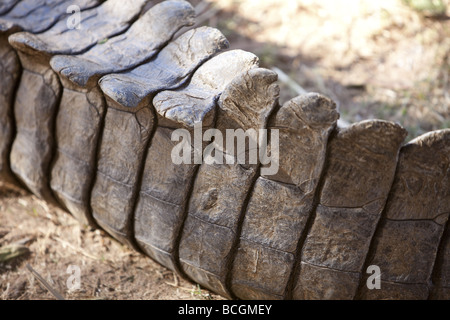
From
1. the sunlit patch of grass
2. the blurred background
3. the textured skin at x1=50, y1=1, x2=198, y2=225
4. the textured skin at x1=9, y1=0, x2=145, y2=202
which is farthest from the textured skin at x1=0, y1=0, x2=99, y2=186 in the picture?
the sunlit patch of grass

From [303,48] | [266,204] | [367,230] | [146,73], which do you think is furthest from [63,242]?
[303,48]

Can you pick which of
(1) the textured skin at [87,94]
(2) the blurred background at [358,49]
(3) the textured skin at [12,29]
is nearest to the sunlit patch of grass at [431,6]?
(2) the blurred background at [358,49]

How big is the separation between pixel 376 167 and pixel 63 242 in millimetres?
1434

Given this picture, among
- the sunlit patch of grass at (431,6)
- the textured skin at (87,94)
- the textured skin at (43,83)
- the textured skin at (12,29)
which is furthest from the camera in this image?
the sunlit patch of grass at (431,6)

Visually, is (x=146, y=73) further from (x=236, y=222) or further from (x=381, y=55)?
(x=381, y=55)

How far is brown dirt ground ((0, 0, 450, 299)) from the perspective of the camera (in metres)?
2.11

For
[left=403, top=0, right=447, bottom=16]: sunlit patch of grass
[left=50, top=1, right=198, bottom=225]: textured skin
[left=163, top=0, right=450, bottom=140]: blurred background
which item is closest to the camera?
[left=50, top=1, right=198, bottom=225]: textured skin

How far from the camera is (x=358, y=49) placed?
358 cm

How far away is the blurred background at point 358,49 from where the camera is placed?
3.22m

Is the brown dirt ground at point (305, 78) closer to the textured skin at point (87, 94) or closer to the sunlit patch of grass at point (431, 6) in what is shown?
the sunlit patch of grass at point (431, 6)

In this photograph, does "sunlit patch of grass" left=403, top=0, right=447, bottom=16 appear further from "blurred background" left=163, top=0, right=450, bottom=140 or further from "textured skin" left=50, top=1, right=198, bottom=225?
"textured skin" left=50, top=1, right=198, bottom=225

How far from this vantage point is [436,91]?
10.7 feet

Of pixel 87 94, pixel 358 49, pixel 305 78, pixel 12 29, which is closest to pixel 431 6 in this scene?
pixel 358 49

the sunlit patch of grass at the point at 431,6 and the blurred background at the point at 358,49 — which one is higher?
the sunlit patch of grass at the point at 431,6
